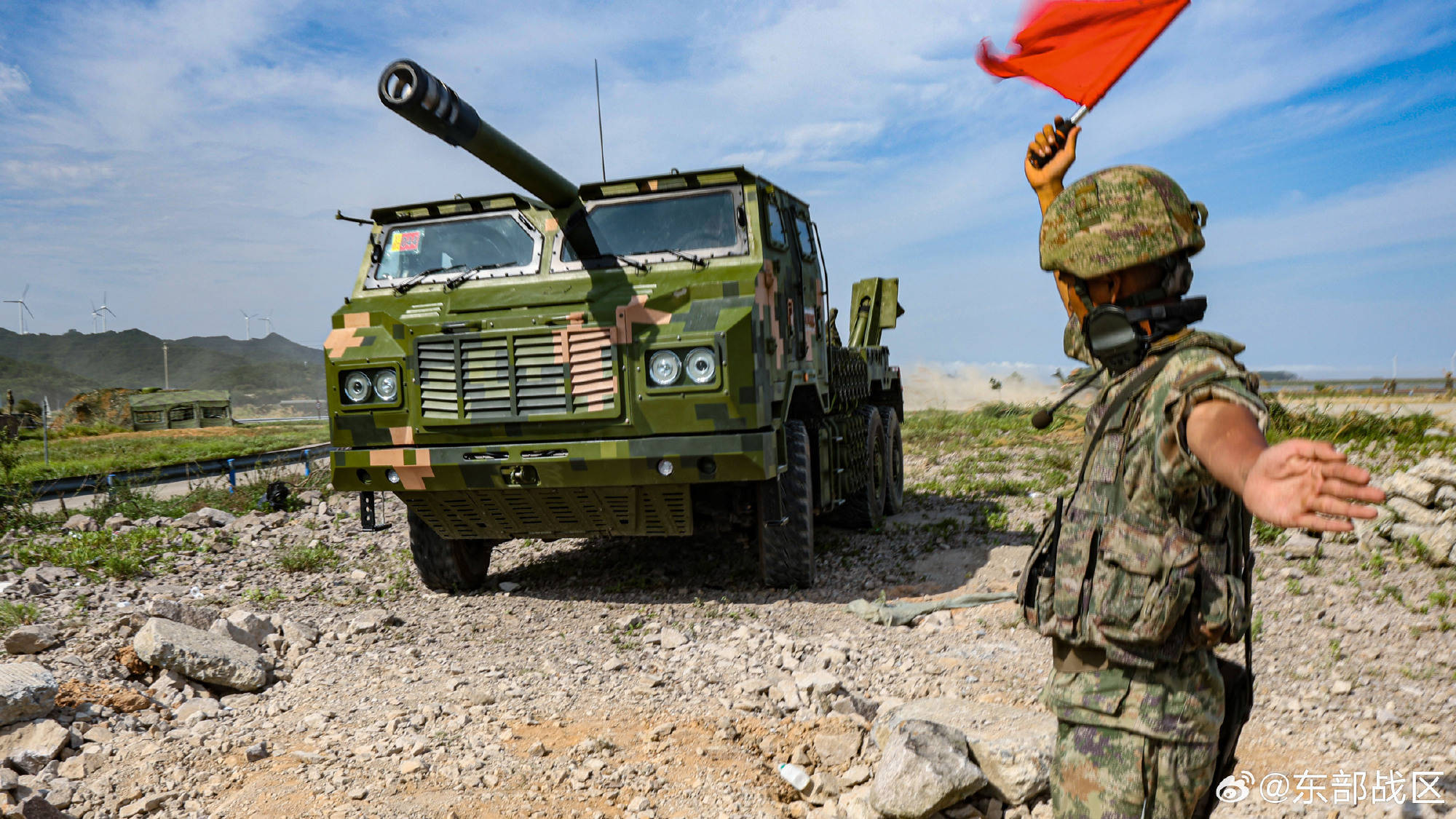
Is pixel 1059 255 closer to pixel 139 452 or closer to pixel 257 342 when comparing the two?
pixel 139 452

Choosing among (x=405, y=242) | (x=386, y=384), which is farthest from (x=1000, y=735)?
(x=405, y=242)

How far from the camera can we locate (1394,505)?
6418 millimetres

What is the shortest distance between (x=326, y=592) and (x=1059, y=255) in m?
5.41

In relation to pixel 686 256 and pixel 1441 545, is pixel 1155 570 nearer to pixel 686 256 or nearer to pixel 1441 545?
pixel 686 256

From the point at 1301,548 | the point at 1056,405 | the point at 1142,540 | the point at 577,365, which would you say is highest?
the point at 577,365

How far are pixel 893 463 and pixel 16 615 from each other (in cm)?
633

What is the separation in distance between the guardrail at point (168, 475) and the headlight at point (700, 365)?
642cm

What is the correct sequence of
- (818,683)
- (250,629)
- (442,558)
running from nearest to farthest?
(818,683), (250,629), (442,558)

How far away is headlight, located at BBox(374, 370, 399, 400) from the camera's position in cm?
545

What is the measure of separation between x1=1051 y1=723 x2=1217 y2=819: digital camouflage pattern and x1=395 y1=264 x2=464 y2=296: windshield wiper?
4.74 meters

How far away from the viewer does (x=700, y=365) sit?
16.8 ft

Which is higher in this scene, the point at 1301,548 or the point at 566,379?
the point at 566,379

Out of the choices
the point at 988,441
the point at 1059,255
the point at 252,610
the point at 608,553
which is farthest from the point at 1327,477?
the point at 988,441

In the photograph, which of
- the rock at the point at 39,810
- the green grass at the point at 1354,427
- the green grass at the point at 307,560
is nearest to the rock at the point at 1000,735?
the rock at the point at 39,810
